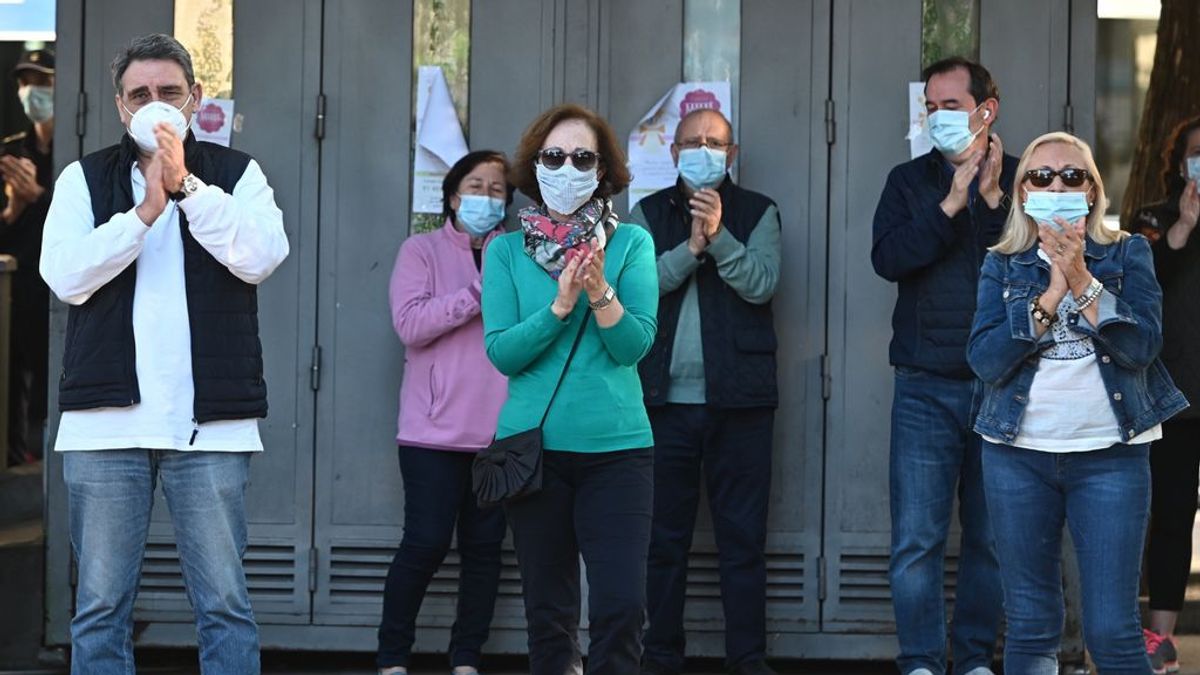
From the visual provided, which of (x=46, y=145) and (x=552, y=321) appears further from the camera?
(x=46, y=145)

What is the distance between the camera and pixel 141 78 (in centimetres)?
487

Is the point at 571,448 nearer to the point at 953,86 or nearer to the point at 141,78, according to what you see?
the point at 141,78

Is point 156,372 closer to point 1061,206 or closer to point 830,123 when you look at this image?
point 1061,206

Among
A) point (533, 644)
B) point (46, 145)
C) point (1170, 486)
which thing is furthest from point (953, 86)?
point (46, 145)

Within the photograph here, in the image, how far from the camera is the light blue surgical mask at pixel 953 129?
20.4 feet

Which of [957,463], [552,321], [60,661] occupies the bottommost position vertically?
[60,661]

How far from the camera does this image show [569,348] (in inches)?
197

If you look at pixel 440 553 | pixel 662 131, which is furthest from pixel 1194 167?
pixel 440 553

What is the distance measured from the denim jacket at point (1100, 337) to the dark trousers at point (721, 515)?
1.48 m

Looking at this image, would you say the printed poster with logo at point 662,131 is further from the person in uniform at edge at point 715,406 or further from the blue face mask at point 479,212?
the blue face mask at point 479,212

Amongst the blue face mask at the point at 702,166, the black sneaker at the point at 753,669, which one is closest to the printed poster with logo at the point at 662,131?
the blue face mask at the point at 702,166

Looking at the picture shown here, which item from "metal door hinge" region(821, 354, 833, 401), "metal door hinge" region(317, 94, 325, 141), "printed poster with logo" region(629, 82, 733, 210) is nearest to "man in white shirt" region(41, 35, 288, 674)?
"metal door hinge" region(317, 94, 325, 141)

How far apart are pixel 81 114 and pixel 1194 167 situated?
4.32m

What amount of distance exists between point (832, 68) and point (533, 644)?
2.94 m
